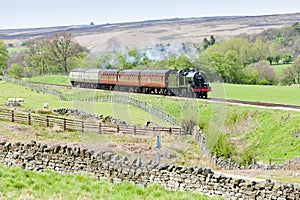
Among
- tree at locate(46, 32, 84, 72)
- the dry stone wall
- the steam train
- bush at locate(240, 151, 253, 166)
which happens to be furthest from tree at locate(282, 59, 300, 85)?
the dry stone wall

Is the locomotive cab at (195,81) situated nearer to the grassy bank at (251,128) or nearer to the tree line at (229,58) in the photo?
the grassy bank at (251,128)

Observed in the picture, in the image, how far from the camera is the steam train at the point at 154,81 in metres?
43.9

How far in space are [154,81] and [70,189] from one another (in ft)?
109

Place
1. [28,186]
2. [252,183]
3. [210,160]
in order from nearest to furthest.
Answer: [252,183], [28,186], [210,160]

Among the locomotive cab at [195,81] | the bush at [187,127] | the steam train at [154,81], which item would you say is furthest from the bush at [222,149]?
the locomotive cab at [195,81]

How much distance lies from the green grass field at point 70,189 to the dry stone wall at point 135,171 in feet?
1.17

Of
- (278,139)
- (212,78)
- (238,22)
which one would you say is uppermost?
(238,22)

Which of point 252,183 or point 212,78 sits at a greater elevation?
point 212,78

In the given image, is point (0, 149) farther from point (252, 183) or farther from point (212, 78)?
point (212, 78)

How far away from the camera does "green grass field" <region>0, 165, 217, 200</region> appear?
14.5m

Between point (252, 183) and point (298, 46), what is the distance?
11540cm

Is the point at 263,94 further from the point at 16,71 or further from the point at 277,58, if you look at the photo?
the point at 16,71

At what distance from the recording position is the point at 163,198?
48.2 ft

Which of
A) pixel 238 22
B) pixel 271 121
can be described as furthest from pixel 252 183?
pixel 238 22
